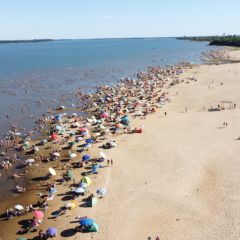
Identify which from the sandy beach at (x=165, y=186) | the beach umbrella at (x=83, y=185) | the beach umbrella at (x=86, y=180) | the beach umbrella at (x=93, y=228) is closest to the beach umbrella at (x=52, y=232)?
the sandy beach at (x=165, y=186)

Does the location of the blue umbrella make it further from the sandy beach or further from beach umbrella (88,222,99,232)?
the sandy beach

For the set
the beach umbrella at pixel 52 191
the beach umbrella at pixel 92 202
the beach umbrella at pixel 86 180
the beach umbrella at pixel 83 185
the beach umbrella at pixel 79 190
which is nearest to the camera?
the beach umbrella at pixel 92 202

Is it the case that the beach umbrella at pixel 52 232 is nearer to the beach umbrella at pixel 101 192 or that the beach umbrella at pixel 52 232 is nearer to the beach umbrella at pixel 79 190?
the beach umbrella at pixel 79 190

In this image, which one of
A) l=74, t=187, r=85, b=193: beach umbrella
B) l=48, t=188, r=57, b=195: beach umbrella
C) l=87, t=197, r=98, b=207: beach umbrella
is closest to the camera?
l=87, t=197, r=98, b=207: beach umbrella

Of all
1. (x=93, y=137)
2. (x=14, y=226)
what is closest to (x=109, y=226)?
(x=14, y=226)

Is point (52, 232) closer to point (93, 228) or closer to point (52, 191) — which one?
point (93, 228)

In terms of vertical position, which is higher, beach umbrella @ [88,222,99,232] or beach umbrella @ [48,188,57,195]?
beach umbrella @ [48,188,57,195]

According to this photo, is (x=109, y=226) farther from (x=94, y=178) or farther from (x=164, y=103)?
(x=164, y=103)

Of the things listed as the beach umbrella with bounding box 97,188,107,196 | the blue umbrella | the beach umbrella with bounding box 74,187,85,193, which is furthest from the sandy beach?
the beach umbrella with bounding box 74,187,85,193
